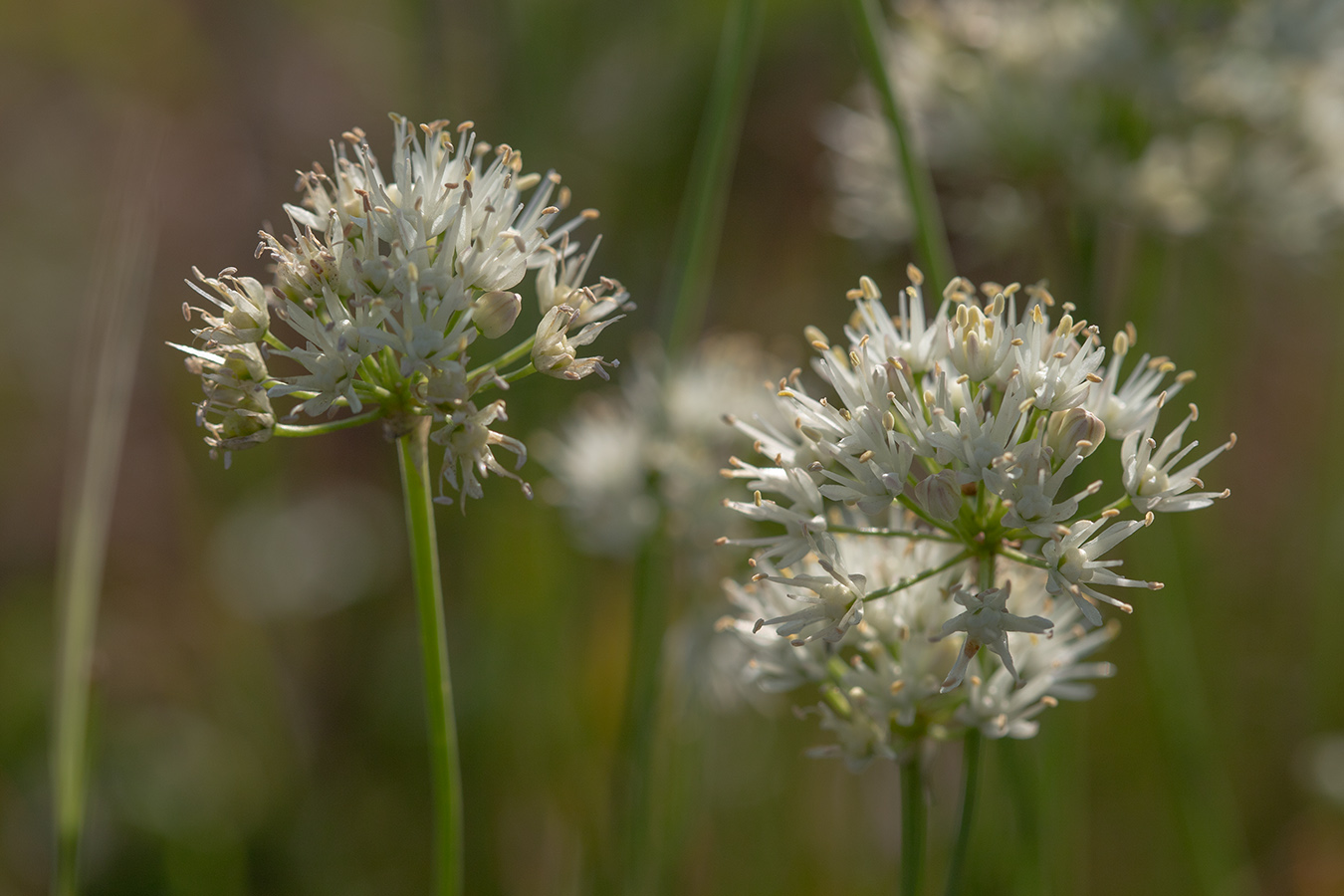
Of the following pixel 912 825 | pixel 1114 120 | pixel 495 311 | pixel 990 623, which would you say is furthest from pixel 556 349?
pixel 1114 120

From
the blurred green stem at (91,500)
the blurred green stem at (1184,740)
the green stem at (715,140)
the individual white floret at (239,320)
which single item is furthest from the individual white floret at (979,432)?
the blurred green stem at (1184,740)

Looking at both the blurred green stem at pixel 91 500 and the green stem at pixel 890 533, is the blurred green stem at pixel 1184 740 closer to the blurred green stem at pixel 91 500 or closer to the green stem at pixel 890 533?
the green stem at pixel 890 533

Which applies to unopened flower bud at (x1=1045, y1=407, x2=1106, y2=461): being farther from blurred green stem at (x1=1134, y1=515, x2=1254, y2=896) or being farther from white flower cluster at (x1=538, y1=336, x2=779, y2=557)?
blurred green stem at (x1=1134, y1=515, x2=1254, y2=896)

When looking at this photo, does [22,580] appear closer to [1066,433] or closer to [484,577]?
[484,577]

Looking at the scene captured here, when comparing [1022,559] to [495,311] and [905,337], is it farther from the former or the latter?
[495,311]

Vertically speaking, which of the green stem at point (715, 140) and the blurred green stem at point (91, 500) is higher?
the green stem at point (715, 140)

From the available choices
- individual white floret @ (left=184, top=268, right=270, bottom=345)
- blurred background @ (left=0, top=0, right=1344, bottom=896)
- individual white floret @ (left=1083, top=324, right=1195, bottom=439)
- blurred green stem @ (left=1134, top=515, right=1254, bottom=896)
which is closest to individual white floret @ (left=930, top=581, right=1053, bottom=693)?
individual white floret @ (left=1083, top=324, right=1195, bottom=439)

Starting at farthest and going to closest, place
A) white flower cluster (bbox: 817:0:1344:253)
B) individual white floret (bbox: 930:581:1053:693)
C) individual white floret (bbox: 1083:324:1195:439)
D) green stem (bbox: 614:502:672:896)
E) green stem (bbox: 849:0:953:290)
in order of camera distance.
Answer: white flower cluster (bbox: 817:0:1344:253), green stem (bbox: 614:502:672:896), green stem (bbox: 849:0:953:290), individual white floret (bbox: 1083:324:1195:439), individual white floret (bbox: 930:581:1053:693)

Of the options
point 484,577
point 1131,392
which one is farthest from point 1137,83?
point 484,577
